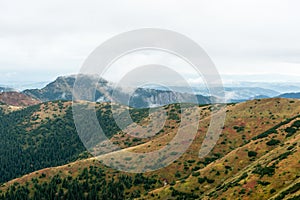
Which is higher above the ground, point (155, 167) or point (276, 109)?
point (276, 109)

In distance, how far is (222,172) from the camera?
319ft

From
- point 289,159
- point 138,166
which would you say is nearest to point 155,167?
point 138,166

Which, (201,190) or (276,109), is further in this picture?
(276,109)

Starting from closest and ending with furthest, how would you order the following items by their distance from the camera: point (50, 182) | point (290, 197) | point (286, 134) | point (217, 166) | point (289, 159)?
point (290, 197)
point (289, 159)
point (217, 166)
point (286, 134)
point (50, 182)

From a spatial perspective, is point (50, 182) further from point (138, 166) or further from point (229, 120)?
point (229, 120)

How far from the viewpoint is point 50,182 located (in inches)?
5177

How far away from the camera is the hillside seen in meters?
70.8

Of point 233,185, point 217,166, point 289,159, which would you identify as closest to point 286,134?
point 217,166

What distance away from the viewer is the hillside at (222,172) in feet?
232

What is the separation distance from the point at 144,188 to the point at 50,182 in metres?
48.1

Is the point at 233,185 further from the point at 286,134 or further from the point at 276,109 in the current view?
the point at 276,109

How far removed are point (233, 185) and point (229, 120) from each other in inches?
3025

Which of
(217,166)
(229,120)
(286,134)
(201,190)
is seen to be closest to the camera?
(201,190)

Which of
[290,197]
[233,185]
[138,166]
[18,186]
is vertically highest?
[290,197]
